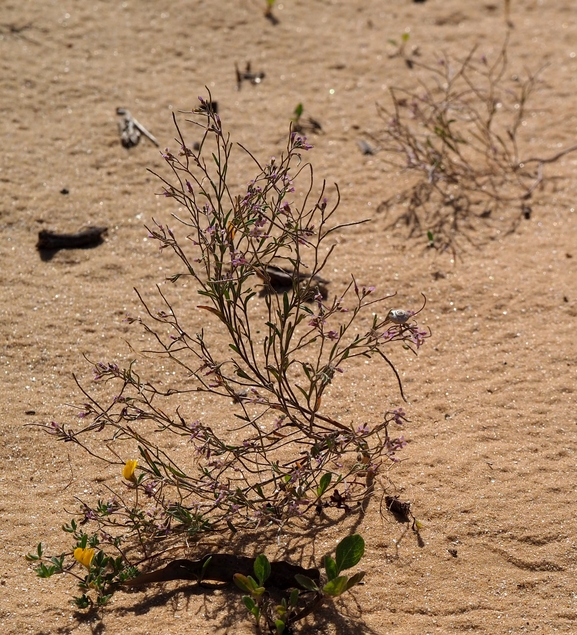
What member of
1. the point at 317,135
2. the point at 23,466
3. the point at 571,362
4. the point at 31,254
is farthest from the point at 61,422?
the point at 317,135

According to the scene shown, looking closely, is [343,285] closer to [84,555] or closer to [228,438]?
[228,438]

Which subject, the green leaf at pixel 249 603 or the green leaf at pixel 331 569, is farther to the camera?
the green leaf at pixel 331 569

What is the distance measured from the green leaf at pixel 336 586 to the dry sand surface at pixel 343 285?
0.20 m

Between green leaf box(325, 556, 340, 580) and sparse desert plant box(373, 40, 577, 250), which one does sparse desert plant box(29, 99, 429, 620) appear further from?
sparse desert plant box(373, 40, 577, 250)

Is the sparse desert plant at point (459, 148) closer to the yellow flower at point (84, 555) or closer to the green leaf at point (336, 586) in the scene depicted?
the green leaf at point (336, 586)

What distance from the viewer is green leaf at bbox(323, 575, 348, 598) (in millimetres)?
2797

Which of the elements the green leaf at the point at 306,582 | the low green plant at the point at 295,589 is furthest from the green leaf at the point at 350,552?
the green leaf at the point at 306,582

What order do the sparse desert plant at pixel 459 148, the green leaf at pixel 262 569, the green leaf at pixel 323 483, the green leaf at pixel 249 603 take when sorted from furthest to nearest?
the sparse desert plant at pixel 459 148 < the green leaf at pixel 323 483 < the green leaf at pixel 262 569 < the green leaf at pixel 249 603

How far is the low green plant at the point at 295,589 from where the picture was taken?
2.79m

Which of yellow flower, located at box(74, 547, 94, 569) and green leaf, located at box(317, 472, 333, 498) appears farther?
green leaf, located at box(317, 472, 333, 498)

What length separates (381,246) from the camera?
4895 millimetres

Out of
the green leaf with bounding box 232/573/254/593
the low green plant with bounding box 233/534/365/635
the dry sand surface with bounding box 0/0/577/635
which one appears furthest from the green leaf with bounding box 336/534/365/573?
the green leaf with bounding box 232/573/254/593

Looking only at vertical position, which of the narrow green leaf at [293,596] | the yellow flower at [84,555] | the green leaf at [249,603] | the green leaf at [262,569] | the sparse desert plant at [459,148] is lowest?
the narrow green leaf at [293,596]

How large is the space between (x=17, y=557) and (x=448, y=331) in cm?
228
